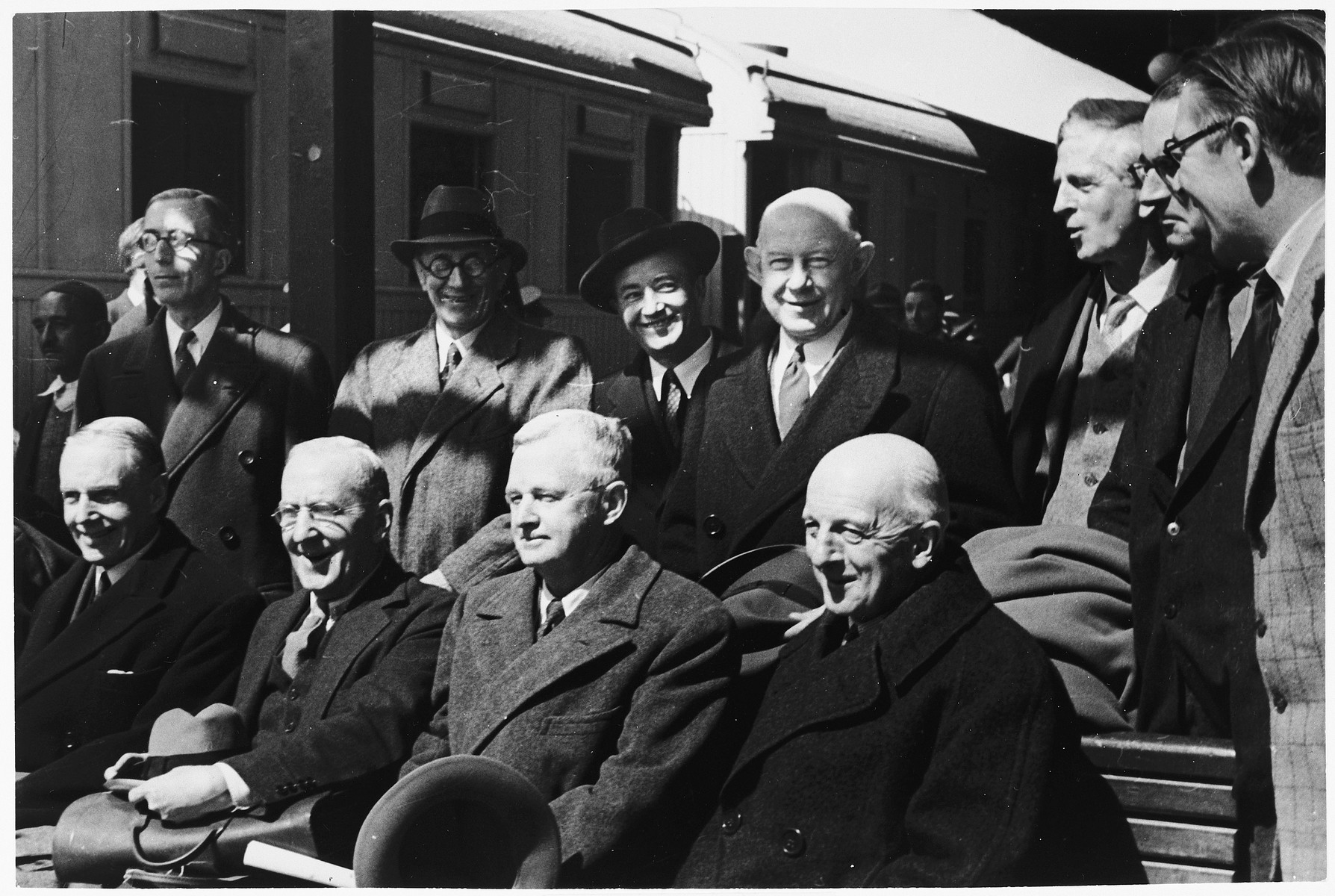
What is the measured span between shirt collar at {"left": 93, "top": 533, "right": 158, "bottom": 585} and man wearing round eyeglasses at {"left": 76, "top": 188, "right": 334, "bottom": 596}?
129 millimetres

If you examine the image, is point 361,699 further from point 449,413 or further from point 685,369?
point 685,369

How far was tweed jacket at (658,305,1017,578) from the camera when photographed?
451 cm

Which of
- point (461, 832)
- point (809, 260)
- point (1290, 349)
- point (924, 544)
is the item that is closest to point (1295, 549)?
point (1290, 349)

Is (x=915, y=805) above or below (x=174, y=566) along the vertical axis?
below

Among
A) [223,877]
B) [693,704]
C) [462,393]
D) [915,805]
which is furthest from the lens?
[462,393]

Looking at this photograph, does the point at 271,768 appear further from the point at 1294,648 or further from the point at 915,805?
the point at 1294,648

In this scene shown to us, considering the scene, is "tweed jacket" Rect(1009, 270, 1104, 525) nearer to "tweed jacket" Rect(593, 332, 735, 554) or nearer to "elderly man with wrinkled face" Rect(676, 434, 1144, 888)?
"elderly man with wrinkled face" Rect(676, 434, 1144, 888)

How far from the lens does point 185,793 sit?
14.8 feet

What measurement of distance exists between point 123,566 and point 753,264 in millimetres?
2198

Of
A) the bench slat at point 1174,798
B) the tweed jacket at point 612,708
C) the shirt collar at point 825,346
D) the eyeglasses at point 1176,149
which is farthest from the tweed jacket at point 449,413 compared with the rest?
the bench slat at point 1174,798

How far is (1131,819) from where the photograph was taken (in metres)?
4.17

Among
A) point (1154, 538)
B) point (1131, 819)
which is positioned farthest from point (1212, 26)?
point (1131, 819)

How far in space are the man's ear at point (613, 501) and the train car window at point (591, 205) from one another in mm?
675

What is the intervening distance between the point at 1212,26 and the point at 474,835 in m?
3.16
